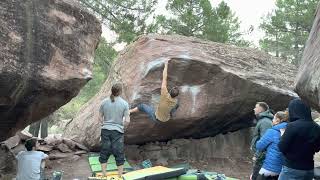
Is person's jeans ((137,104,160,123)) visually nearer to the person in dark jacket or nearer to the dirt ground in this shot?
the dirt ground

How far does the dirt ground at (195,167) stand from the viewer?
379 inches

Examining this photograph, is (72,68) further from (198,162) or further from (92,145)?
(198,162)

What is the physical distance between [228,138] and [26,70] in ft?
22.3

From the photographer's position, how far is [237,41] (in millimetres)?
26125

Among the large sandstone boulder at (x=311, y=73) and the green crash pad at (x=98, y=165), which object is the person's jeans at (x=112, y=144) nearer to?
the green crash pad at (x=98, y=165)

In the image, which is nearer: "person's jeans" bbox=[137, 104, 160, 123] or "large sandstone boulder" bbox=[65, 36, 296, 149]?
"person's jeans" bbox=[137, 104, 160, 123]

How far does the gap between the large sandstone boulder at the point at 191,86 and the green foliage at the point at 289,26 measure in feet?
50.1

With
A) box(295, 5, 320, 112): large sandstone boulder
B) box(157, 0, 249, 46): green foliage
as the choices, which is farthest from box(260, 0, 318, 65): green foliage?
box(295, 5, 320, 112): large sandstone boulder

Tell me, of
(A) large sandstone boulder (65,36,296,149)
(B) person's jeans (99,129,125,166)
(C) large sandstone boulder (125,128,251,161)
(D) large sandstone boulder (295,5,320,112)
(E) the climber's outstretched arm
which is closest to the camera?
(D) large sandstone boulder (295,5,320,112)

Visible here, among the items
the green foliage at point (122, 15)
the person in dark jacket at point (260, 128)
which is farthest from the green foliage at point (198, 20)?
the person in dark jacket at point (260, 128)

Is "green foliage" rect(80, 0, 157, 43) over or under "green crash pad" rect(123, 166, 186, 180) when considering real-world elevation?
over

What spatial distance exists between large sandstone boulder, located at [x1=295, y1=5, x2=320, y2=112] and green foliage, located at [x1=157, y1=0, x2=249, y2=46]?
1526cm

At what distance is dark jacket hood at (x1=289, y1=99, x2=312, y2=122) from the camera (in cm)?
512

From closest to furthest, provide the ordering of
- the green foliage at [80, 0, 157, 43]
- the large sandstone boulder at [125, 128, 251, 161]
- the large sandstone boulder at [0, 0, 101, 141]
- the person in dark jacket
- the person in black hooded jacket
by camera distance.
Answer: the person in black hooded jacket < the large sandstone boulder at [0, 0, 101, 141] < the person in dark jacket < the large sandstone boulder at [125, 128, 251, 161] < the green foliage at [80, 0, 157, 43]
